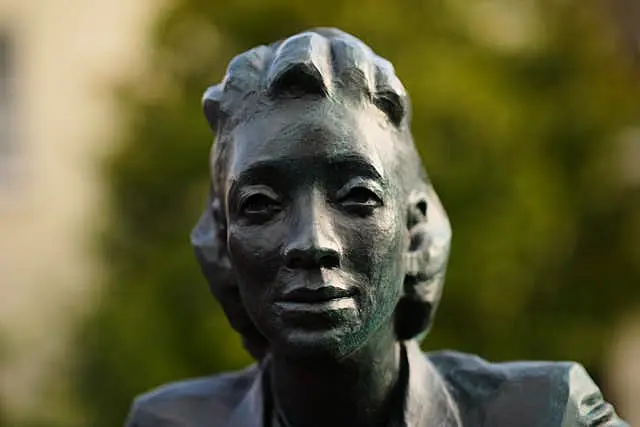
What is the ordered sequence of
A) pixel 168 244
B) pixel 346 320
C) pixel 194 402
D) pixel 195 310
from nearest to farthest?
pixel 346 320, pixel 194 402, pixel 195 310, pixel 168 244

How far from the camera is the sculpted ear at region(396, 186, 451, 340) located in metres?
1.87

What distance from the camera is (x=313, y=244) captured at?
1.62 meters

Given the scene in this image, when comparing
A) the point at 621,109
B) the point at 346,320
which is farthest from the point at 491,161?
the point at 346,320

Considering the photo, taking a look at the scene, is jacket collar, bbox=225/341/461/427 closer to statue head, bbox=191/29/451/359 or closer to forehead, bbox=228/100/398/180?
statue head, bbox=191/29/451/359

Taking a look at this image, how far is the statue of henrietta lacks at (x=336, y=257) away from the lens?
1.66 meters

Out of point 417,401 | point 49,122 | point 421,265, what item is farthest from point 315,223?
point 49,122

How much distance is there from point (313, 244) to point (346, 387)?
1.04 feet

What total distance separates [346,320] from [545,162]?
426 cm

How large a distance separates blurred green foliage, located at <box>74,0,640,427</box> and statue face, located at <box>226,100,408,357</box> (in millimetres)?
3246

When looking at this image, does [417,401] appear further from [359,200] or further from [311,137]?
[311,137]

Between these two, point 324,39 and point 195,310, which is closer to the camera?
point 324,39

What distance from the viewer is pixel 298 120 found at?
1680mm

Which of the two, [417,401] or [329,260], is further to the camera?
[417,401]

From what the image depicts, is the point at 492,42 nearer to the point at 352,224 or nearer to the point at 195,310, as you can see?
the point at 195,310
